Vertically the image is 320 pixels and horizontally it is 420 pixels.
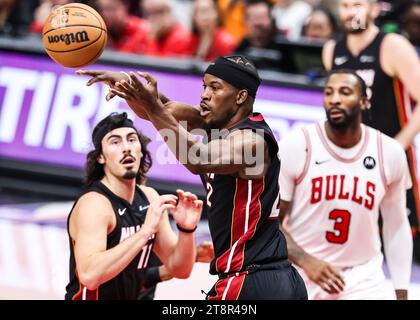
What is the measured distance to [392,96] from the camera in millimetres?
8617

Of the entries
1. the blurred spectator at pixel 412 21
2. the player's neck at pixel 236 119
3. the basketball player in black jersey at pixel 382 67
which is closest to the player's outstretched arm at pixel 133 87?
the player's neck at pixel 236 119

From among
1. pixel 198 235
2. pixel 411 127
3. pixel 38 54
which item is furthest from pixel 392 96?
pixel 38 54

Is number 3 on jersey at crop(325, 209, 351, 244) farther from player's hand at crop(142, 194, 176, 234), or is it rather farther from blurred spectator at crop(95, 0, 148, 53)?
blurred spectator at crop(95, 0, 148, 53)

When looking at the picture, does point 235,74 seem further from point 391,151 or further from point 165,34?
point 165,34

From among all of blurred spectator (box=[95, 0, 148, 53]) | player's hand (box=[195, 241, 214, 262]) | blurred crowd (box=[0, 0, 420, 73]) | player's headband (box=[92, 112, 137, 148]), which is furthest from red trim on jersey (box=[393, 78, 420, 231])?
blurred spectator (box=[95, 0, 148, 53])

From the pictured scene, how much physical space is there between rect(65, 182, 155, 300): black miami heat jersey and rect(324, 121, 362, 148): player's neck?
136 cm

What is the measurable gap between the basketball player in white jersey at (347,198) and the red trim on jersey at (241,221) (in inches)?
53.7

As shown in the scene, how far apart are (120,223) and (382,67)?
3.22 metres

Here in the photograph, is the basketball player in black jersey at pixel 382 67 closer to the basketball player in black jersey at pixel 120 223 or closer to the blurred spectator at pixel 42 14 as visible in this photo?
the basketball player in black jersey at pixel 120 223

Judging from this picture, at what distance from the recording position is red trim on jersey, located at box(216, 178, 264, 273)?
17.6 feet

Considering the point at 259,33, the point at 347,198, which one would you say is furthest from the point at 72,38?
the point at 259,33

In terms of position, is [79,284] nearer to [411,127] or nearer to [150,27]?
[411,127]

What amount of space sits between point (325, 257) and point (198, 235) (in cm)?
330

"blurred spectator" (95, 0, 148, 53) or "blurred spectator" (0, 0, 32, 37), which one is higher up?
"blurred spectator" (0, 0, 32, 37)
